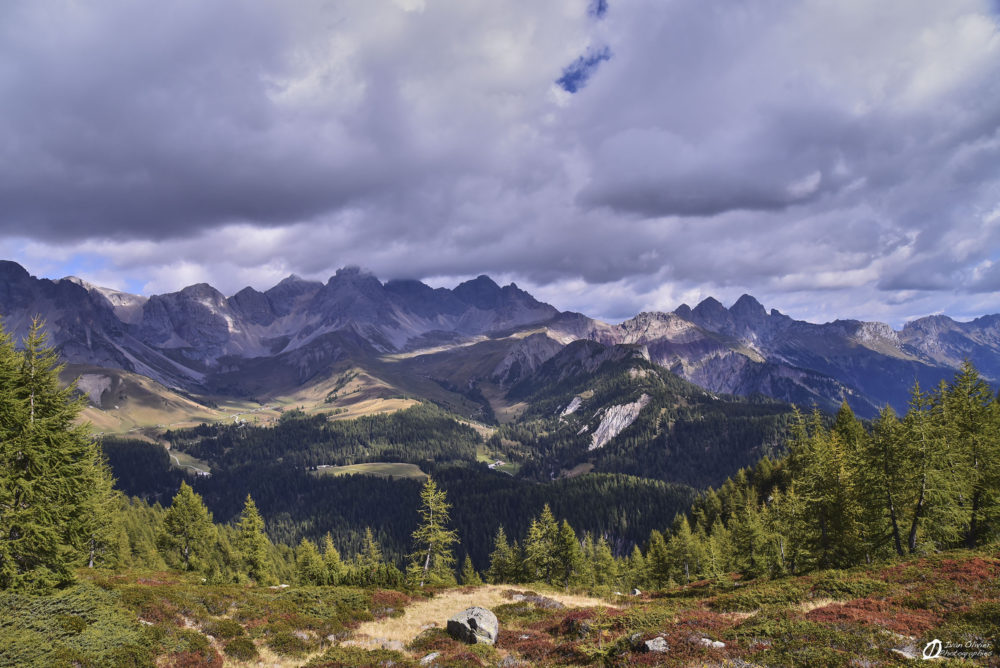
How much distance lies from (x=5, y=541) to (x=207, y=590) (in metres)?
15.2

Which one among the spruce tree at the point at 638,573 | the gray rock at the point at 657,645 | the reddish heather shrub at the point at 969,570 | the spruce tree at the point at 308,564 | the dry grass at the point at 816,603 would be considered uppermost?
the gray rock at the point at 657,645

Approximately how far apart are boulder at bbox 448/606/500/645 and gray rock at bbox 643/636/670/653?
11130 millimetres

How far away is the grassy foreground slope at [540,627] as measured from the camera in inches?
697

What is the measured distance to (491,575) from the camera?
94188 mm

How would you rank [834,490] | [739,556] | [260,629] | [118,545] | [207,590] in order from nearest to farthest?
[260,629] < [207,590] < [834,490] < [118,545] < [739,556]

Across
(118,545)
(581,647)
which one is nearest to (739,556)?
(581,647)

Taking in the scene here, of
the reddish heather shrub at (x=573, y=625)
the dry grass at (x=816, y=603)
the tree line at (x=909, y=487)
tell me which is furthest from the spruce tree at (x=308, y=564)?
the dry grass at (x=816, y=603)

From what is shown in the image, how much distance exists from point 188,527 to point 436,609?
45639 mm

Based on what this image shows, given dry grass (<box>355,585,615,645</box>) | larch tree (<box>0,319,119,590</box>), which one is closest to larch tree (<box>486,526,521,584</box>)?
dry grass (<box>355,585,615,645</box>)

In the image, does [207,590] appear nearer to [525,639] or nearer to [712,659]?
[525,639]

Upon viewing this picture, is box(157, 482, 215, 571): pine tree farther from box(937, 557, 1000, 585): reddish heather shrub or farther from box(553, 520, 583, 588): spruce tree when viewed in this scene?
box(937, 557, 1000, 585): reddish heather shrub

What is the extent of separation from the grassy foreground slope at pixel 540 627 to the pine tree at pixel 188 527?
1146 inches

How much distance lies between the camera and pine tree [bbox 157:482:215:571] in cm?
6297

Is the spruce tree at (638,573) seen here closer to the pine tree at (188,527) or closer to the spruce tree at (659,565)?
the spruce tree at (659,565)
